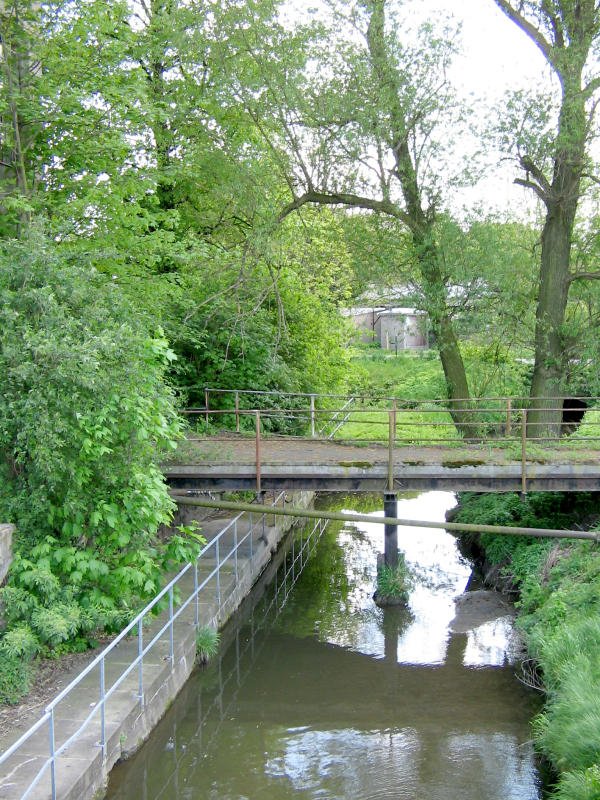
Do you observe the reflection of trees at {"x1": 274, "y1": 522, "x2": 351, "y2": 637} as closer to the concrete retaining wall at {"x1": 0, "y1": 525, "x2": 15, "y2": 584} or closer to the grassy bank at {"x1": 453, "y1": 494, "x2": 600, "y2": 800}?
the grassy bank at {"x1": 453, "y1": 494, "x2": 600, "y2": 800}

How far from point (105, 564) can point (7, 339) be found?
3.15 metres

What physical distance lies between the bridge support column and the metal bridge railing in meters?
2.33

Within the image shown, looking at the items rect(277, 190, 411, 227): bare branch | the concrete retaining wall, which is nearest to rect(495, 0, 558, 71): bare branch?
rect(277, 190, 411, 227): bare branch

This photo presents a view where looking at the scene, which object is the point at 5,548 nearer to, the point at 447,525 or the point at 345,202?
the point at 447,525

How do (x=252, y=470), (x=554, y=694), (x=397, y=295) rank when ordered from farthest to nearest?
(x=397, y=295) < (x=252, y=470) < (x=554, y=694)

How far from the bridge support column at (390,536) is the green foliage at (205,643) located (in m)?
3.98

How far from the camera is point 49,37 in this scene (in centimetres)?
1470

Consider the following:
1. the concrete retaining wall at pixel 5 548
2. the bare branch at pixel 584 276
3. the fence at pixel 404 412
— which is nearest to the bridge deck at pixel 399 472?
the fence at pixel 404 412

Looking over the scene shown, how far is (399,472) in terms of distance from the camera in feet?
47.9

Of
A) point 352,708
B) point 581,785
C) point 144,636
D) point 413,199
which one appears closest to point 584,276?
point 413,199

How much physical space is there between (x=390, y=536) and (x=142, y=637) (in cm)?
575

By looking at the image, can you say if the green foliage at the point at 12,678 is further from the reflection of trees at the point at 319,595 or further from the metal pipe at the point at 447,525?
the reflection of trees at the point at 319,595

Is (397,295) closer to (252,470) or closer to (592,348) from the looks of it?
(592,348)

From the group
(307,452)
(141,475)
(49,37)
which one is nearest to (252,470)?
(307,452)
